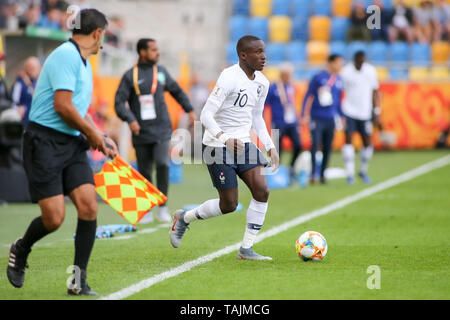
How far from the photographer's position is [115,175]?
7.37 meters

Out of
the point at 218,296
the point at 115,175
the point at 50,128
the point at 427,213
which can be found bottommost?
the point at 427,213

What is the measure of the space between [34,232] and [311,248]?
2600 millimetres

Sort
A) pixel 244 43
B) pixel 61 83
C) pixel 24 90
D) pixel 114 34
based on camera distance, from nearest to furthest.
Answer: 1. pixel 61 83
2. pixel 244 43
3. pixel 24 90
4. pixel 114 34

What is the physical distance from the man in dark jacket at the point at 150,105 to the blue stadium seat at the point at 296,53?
16494 mm

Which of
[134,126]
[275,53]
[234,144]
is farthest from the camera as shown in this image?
[275,53]

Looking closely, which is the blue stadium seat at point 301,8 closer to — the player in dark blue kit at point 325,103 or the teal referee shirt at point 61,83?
the player in dark blue kit at point 325,103

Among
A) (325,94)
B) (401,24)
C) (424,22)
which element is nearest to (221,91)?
(325,94)

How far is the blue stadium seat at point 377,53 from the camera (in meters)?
26.5

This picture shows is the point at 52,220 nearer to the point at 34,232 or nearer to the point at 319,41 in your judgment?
the point at 34,232

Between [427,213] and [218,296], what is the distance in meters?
6.17

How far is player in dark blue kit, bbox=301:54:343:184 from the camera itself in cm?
1550

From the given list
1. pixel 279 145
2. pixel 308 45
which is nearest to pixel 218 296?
pixel 279 145

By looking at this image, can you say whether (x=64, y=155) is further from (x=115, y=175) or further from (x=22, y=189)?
(x=22, y=189)

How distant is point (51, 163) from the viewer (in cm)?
604
